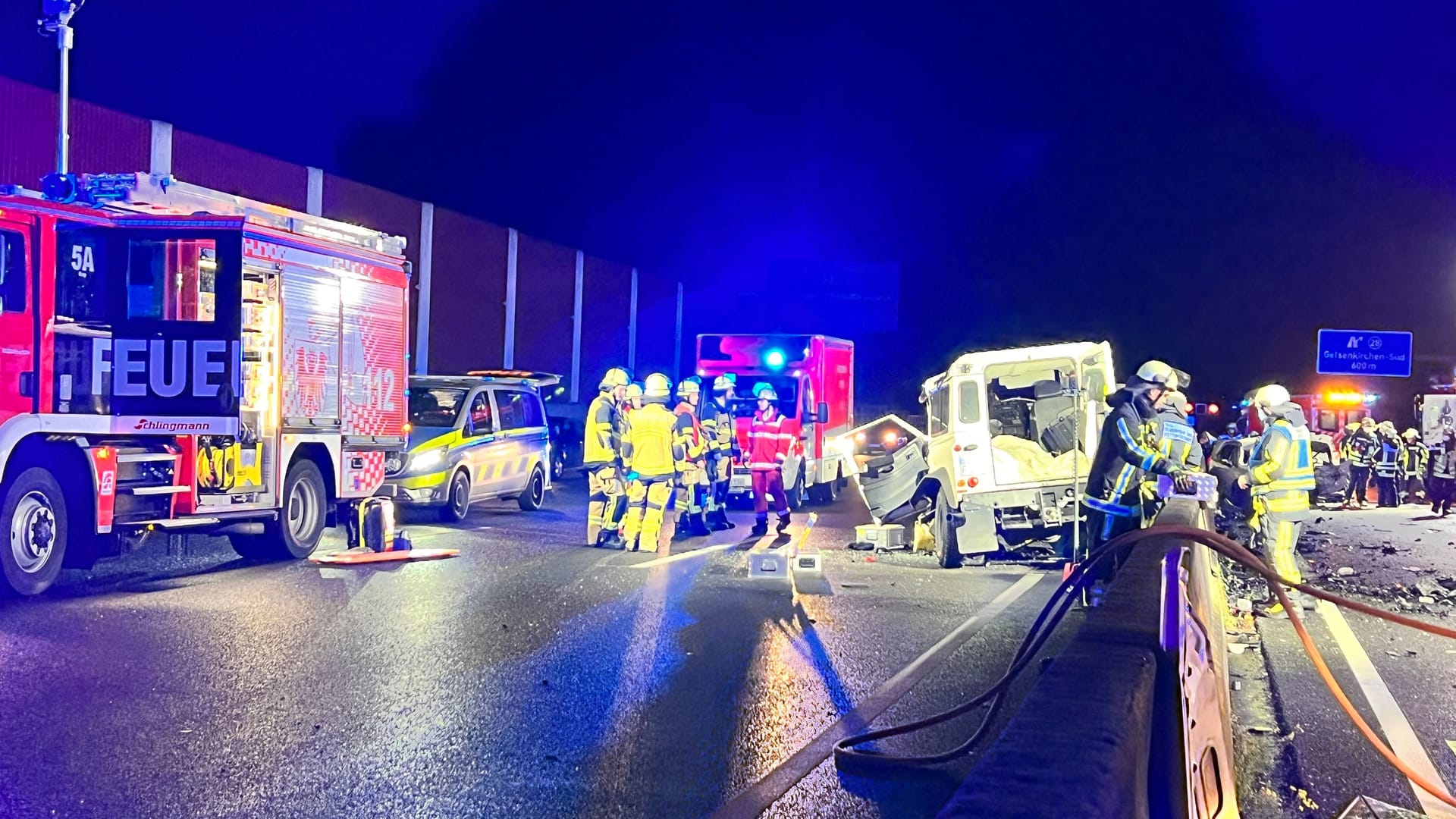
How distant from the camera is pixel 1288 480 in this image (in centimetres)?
976

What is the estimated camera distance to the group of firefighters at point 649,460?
1236cm

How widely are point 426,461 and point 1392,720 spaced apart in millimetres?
11390

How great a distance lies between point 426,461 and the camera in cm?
1538

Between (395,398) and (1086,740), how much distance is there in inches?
477

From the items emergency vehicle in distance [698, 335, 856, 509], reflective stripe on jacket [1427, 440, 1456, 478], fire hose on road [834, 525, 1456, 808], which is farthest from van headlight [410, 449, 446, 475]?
reflective stripe on jacket [1427, 440, 1456, 478]

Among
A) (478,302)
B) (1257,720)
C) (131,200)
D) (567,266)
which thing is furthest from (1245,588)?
(567,266)

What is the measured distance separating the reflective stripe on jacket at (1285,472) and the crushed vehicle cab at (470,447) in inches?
371

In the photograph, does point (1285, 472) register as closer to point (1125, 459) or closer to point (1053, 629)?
point (1125, 459)

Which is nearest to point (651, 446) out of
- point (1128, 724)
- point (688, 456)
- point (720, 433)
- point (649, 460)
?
point (649, 460)

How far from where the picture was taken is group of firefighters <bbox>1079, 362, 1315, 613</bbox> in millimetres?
8859

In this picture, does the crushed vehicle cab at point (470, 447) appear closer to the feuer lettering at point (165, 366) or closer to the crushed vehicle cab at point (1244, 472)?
the feuer lettering at point (165, 366)

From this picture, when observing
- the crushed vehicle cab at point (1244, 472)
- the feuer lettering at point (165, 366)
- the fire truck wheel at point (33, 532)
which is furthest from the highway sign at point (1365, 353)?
the fire truck wheel at point (33, 532)

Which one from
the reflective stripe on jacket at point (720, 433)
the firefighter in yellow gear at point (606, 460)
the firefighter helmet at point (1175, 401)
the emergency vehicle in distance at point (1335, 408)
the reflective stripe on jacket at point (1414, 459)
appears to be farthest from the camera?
the emergency vehicle in distance at point (1335, 408)

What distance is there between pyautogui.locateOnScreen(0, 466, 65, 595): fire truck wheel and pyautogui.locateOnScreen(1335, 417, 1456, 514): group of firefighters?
2057 centimetres
